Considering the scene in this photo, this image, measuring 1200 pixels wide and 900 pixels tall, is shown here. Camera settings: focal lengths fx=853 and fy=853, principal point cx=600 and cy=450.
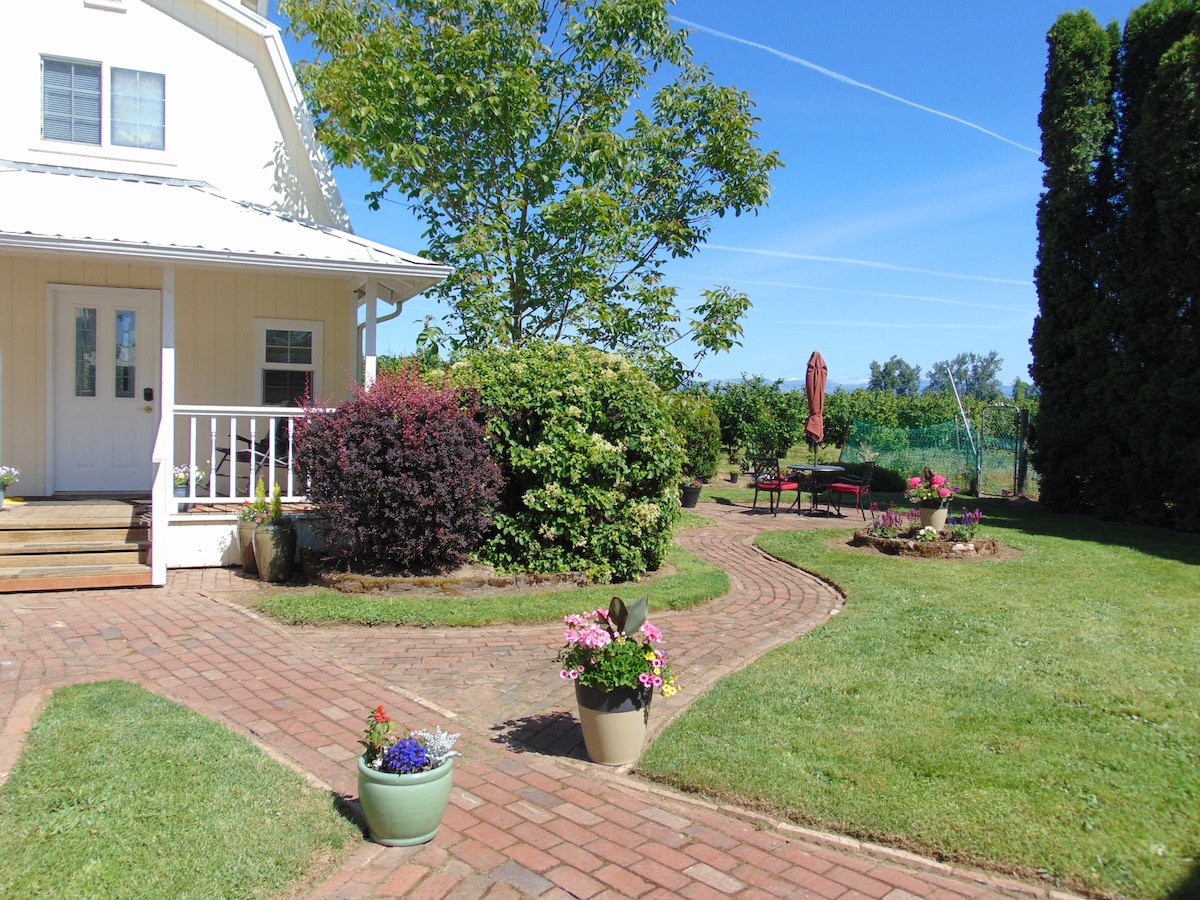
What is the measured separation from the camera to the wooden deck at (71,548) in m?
7.87

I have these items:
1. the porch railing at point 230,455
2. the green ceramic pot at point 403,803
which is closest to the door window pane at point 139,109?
the porch railing at point 230,455

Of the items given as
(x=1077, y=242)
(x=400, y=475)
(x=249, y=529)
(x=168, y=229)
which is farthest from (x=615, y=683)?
(x=1077, y=242)

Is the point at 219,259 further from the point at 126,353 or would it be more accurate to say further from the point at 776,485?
the point at 776,485

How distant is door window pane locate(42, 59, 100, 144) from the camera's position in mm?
10586

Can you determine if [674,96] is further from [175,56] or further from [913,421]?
[913,421]

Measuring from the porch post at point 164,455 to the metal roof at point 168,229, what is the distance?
0.54m

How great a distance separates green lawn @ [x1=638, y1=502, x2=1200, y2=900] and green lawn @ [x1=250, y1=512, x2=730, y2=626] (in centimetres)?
157

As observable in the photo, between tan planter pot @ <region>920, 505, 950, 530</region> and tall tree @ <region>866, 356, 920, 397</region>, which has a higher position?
tall tree @ <region>866, 356, 920, 397</region>

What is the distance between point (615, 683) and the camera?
4352 millimetres

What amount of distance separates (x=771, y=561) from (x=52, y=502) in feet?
27.5

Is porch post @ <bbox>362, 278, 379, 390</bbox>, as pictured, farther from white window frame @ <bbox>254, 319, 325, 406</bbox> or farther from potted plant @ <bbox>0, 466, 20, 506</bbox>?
potted plant @ <bbox>0, 466, 20, 506</bbox>

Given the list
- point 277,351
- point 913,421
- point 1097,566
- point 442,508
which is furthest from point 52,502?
point 913,421

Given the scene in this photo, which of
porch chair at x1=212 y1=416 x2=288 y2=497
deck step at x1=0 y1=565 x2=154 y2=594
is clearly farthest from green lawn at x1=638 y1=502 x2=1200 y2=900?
porch chair at x1=212 y1=416 x2=288 y2=497

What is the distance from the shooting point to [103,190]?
967 cm
